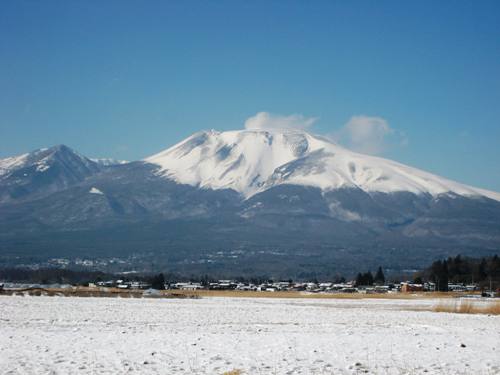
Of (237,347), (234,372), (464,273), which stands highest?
(464,273)

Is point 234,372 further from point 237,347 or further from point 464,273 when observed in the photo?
point 464,273

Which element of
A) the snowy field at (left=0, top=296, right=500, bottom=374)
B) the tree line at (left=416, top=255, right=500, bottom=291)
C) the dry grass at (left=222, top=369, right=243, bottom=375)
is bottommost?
the dry grass at (left=222, top=369, right=243, bottom=375)

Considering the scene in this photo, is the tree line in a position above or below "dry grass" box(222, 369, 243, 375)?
above

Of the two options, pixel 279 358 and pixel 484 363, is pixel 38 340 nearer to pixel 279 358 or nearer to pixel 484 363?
pixel 279 358

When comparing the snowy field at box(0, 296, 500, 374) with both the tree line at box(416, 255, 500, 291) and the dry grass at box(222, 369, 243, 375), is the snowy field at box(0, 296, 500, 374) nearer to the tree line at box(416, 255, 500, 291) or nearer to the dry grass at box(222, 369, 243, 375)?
the dry grass at box(222, 369, 243, 375)

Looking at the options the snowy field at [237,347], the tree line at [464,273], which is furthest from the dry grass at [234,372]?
the tree line at [464,273]

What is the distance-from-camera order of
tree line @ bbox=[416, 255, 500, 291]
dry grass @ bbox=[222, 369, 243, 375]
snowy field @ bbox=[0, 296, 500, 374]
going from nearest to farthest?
1. dry grass @ bbox=[222, 369, 243, 375]
2. snowy field @ bbox=[0, 296, 500, 374]
3. tree line @ bbox=[416, 255, 500, 291]

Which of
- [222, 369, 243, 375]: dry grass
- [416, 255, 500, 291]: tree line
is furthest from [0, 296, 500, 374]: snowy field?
[416, 255, 500, 291]: tree line

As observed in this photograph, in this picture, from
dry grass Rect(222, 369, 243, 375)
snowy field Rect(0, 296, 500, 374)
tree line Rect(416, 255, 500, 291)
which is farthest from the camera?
tree line Rect(416, 255, 500, 291)

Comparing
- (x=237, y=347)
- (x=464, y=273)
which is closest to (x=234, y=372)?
(x=237, y=347)

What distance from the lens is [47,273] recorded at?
138125 mm

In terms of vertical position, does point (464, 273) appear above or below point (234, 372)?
above

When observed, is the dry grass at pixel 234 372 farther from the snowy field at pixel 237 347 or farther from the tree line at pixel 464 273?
the tree line at pixel 464 273

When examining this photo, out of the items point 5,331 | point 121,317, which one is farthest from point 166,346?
point 121,317
